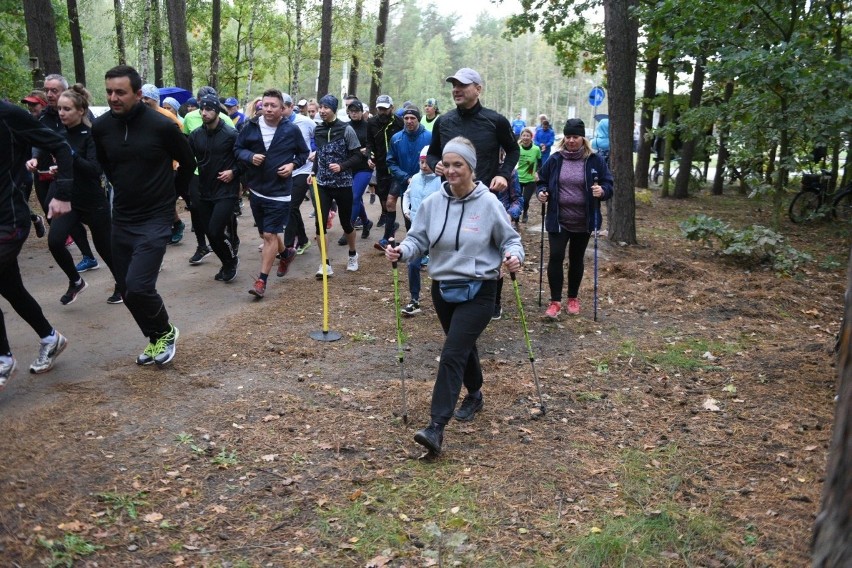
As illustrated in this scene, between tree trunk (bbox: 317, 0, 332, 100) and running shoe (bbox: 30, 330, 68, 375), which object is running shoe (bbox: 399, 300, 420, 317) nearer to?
running shoe (bbox: 30, 330, 68, 375)

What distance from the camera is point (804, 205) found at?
16031 millimetres

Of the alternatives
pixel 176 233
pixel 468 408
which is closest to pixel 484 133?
pixel 468 408

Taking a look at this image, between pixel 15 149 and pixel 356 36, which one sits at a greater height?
pixel 356 36

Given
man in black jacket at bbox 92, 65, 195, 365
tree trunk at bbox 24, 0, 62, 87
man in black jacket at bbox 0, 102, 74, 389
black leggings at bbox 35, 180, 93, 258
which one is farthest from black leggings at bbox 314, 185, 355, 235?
tree trunk at bbox 24, 0, 62, 87

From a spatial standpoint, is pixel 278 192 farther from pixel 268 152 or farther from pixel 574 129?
pixel 574 129

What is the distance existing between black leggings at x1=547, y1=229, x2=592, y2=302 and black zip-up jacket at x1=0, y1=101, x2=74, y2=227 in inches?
203

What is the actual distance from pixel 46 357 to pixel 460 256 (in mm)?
3712

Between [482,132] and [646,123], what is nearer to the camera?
[482,132]

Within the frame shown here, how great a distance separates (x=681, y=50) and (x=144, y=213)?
9.21 meters

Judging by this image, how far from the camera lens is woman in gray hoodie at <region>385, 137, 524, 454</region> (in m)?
4.94

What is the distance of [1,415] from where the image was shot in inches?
209

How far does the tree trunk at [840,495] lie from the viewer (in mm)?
2170

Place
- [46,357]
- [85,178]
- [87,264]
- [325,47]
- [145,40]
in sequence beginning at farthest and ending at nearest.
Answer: [325,47], [145,40], [87,264], [85,178], [46,357]

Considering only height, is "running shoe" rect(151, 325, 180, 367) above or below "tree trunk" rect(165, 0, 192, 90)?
below
